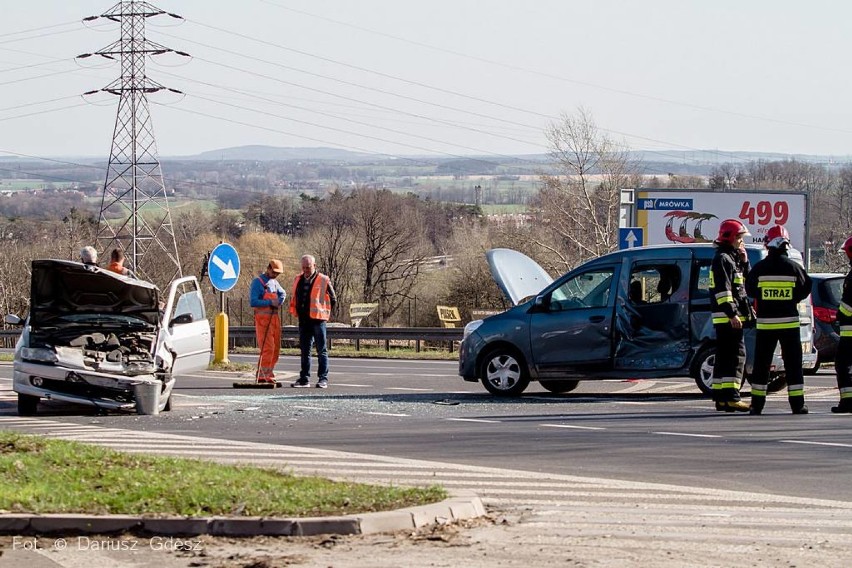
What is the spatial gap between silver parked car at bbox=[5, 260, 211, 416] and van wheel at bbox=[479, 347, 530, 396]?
3.90 meters

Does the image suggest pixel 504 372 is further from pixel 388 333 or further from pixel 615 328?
pixel 388 333

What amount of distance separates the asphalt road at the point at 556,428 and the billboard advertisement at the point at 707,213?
54.8 ft

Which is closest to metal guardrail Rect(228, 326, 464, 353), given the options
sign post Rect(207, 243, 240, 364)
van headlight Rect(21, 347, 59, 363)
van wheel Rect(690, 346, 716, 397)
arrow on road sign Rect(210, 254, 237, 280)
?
sign post Rect(207, 243, 240, 364)

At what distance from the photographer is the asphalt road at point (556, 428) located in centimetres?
1062

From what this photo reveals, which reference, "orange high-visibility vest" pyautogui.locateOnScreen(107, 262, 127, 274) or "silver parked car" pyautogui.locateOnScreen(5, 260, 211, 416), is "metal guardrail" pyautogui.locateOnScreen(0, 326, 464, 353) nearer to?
"orange high-visibility vest" pyautogui.locateOnScreen(107, 262, 127, 274)

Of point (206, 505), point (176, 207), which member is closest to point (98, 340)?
point (206, 505)

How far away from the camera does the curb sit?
7812 millimetres

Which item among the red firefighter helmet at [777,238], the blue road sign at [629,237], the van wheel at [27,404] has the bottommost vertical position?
the van wheel at [27,404]

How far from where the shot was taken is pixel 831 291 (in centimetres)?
2195

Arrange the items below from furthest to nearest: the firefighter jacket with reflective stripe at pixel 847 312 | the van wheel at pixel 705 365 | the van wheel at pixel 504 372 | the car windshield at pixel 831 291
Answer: the car windshield at pixel 831 291 → the van wheel at pixel 504 372 → the van wheel at pixel 705 365 → the firefighter jacket with reflective stripe at pixel 847 312

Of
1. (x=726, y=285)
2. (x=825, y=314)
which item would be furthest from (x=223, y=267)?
(x=726, y=285)

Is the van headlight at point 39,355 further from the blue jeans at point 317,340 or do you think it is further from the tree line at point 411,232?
the tree line at point 411,232

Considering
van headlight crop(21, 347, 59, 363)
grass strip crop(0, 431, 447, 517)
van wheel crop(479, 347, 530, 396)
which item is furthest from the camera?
van wheel crop(479, 347, 530, 396)

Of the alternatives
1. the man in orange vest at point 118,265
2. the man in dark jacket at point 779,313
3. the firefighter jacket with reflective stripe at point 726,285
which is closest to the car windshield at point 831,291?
the firefighter jacket with reflective stripe at point 726,285
